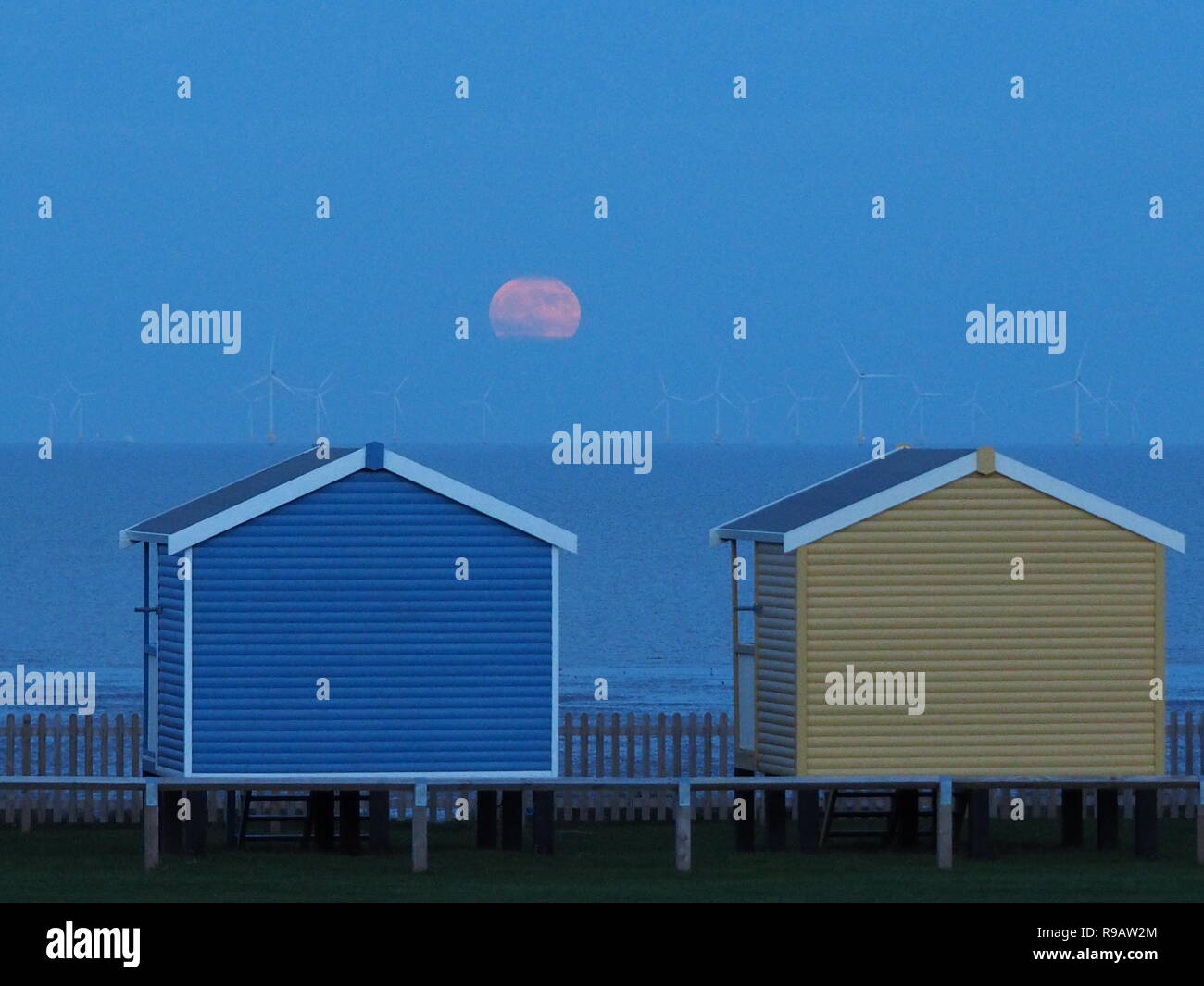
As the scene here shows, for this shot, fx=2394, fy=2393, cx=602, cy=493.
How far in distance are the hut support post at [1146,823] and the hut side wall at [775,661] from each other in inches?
129

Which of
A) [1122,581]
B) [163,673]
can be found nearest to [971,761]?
[1122,581]

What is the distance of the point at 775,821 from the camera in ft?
73.2

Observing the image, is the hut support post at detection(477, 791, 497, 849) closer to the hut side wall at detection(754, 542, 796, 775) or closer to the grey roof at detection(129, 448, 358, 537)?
the hut side wall at detection(754, 542, 796, 775)

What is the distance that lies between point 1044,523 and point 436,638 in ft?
18.4

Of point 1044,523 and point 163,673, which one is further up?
point 1044,523

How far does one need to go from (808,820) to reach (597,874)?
263 centimetres

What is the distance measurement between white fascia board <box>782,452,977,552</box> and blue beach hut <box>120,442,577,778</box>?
6.67 ft

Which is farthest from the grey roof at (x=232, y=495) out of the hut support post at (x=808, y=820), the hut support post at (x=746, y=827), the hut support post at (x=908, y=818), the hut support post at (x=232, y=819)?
the hut support post at (x=908, y=818)

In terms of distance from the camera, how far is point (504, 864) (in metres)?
20.9

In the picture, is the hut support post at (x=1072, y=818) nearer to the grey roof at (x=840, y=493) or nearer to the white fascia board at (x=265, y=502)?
the grey roof at (x=840, y=493)

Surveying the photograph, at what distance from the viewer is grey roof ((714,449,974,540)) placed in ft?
71.3

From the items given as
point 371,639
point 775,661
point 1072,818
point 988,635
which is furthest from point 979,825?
point 371,639

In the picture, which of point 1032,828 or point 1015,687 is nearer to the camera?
point 1015,687
